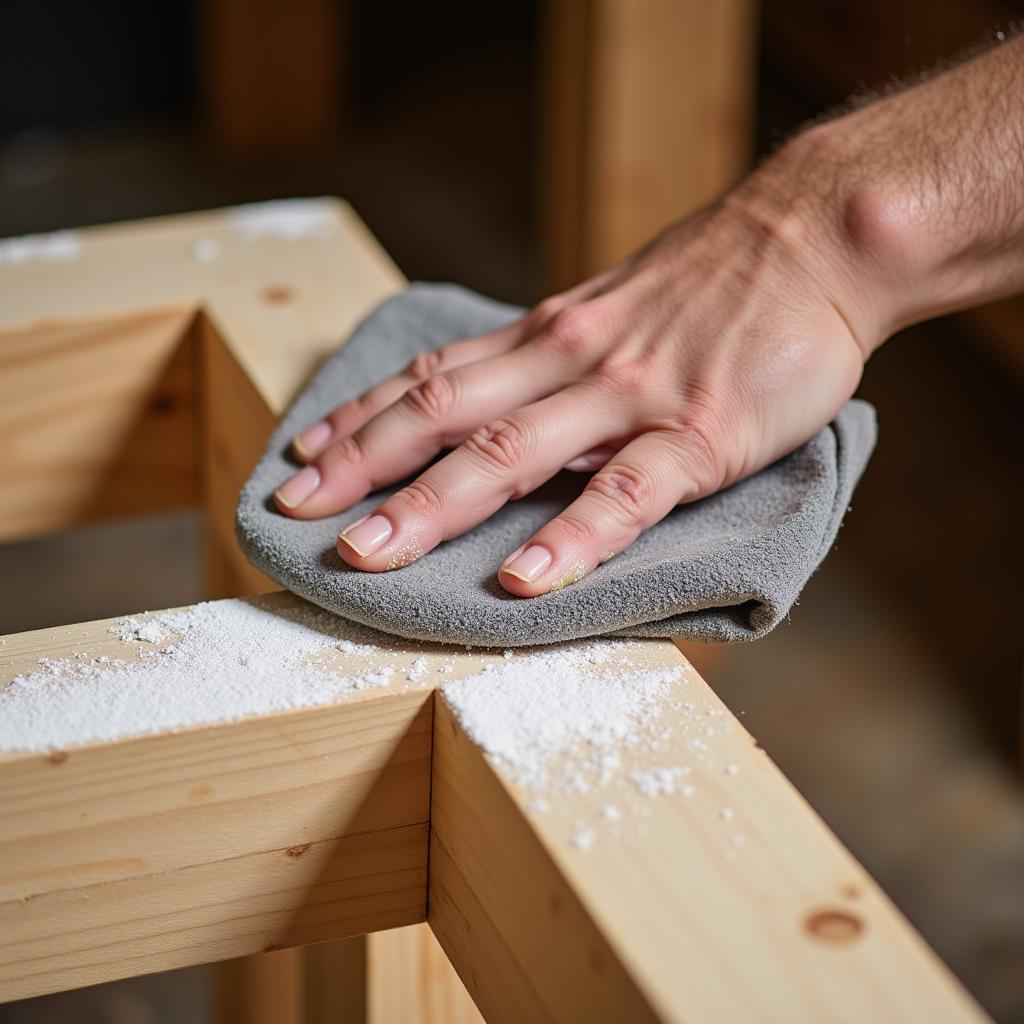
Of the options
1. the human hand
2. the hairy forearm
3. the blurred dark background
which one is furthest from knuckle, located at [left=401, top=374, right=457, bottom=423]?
the blurred dark background

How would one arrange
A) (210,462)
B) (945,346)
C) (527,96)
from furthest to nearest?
(527,96), (945,346), (210,462)

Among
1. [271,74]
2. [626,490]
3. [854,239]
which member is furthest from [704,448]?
[271,74]

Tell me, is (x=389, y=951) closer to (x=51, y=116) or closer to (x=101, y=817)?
(x=101, y=817)

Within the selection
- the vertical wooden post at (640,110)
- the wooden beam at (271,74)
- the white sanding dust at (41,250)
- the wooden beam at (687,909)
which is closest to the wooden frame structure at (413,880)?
the wooden beam at (687,909)

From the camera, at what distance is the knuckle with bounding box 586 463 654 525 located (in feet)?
2.02

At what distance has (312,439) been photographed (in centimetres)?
70

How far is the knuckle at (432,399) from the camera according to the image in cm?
69

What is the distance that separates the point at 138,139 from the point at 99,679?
9.76ft

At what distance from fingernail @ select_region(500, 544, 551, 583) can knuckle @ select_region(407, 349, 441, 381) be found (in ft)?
0.61

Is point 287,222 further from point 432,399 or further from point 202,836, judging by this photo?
point 202,836

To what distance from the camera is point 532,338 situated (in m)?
0.74

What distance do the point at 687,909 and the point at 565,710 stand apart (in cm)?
11

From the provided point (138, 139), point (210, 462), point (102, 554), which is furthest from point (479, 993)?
point (138, 139)

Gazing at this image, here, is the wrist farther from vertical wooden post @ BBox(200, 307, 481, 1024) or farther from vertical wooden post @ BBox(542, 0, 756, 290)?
vertical wooden post @ BBox(542, 0, 756, 290)
